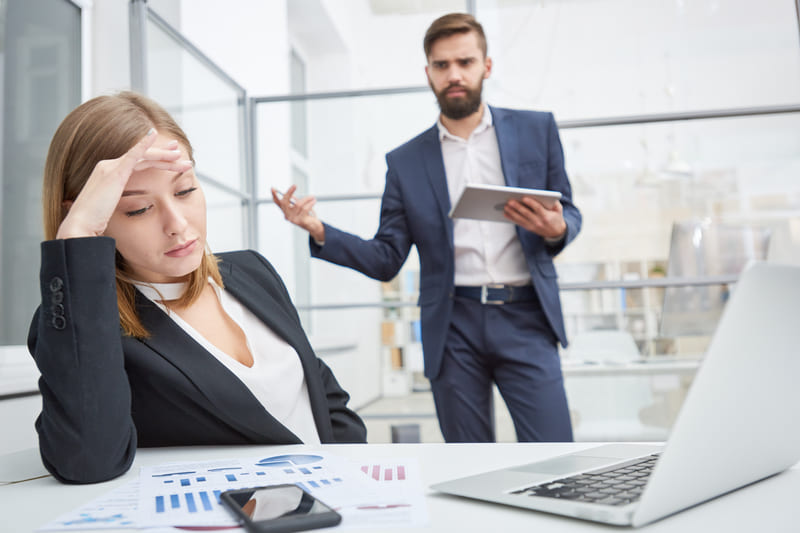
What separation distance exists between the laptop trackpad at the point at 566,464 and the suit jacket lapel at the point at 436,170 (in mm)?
1361

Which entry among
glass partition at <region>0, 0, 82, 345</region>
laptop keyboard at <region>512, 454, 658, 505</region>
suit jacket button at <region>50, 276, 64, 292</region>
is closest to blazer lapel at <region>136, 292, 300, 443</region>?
suit jacket button at <region>50, 276, 64, 292</region>

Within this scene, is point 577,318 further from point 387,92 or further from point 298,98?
point 298,98

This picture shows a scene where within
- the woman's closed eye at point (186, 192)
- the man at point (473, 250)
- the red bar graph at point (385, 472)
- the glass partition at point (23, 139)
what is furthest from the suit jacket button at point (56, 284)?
the glass partition at point (23, 139)

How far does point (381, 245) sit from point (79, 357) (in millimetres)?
1445

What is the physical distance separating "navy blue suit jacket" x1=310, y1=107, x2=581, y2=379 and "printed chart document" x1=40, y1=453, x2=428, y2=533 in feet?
4.16

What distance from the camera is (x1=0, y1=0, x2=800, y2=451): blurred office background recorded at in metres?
2.91

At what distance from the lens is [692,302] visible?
2.92 m

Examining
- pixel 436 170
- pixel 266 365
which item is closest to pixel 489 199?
pixel 436 170

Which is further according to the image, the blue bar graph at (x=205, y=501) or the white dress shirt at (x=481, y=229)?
the white dress shirt at (x=481, y=229)

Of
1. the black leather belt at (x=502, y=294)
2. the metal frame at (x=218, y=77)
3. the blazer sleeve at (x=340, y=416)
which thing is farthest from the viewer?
the metal frame at (x=218, y=77)

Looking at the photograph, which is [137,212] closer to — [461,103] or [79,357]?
[79,357]

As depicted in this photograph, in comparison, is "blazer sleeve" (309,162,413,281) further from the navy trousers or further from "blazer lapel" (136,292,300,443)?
"blazer lapel" (136,292,300,443)

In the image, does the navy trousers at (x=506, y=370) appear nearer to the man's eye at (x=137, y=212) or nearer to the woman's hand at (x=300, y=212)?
the woman's hand at (x=300, y=212)

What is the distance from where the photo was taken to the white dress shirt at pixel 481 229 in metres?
2.03
